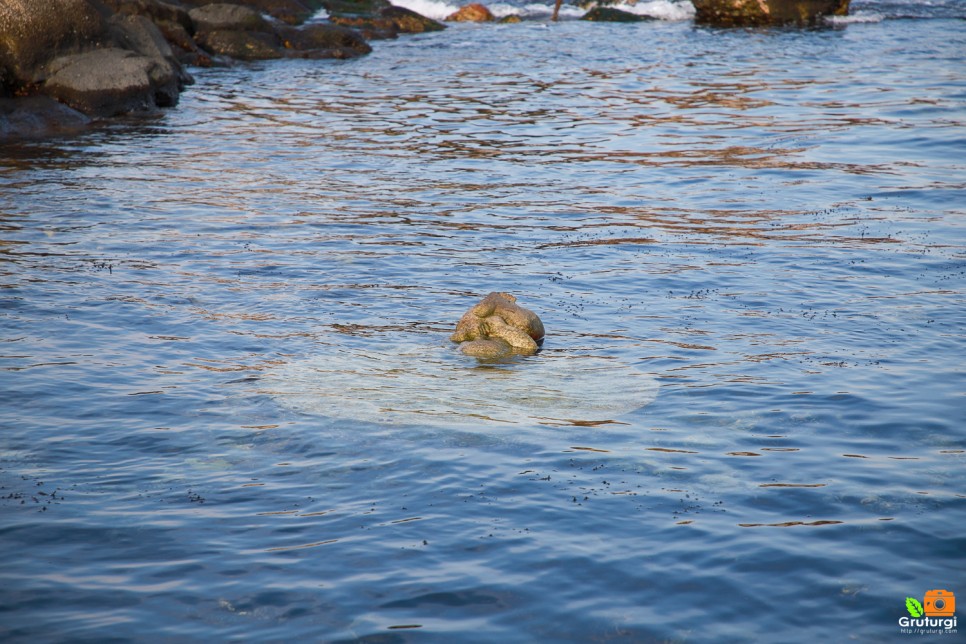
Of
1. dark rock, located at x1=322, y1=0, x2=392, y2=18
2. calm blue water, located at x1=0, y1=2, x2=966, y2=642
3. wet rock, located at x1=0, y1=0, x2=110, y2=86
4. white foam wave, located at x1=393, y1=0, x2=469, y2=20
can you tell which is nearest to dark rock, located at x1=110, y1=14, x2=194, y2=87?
wet rock, located at x1=0, y1=0, x2=110, y2=86

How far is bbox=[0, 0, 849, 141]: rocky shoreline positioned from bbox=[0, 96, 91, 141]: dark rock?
0.02 meters

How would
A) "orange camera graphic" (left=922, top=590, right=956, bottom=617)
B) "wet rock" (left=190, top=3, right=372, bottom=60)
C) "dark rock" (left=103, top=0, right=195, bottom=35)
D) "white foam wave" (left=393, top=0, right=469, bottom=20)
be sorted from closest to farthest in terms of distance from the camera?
"orange camera graphic" (left=922, top=590, right=956, bottom=617) → "dark rock" (left=103, top=0, right=195, bottom=35) → "wet rock" (left=190, top=3, right=372, bottom=60) → "white foam wave" (left=393, top=0, right=469, bottom=20)

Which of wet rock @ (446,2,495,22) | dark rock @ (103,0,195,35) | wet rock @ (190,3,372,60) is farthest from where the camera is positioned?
wet rock @ (446,2,495,22)

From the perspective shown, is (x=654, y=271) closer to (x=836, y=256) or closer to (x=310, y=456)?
(x=836, y=256)

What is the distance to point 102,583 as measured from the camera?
6.05 m

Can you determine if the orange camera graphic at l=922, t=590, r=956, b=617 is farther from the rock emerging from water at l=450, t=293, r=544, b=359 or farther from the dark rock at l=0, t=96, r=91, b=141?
the dark rock at l=0, t=96, r=91, b=141

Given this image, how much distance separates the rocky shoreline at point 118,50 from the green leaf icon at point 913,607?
63.1ft

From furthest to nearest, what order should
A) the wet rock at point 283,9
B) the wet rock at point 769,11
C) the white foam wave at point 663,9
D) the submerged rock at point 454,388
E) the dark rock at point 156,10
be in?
the white foam wave at point 663,9 → the wet rock at point 769,11 → the wet rock at point 283,9 → the dark rock at point 156,10 → the submerged rock at point 454,388

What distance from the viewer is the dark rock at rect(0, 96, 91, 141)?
20219 millimetres

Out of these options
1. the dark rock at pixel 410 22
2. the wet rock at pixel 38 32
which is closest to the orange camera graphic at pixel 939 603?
the wet rock at pixel 38 32

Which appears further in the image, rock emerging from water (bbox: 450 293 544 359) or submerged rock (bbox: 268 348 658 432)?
rock emerging from water (bbox: 450 293 544 359)

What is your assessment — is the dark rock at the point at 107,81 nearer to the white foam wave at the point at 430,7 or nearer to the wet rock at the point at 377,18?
the wet rock at the point at 377,18

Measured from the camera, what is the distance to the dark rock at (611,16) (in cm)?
4119

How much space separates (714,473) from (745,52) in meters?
26.8
